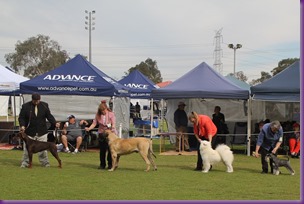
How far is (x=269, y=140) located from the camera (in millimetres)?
10492

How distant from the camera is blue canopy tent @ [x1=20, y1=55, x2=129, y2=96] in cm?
1498

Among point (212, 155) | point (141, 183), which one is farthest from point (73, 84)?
point (141, 183)

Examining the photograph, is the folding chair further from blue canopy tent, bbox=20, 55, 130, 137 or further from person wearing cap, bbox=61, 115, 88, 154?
person wearing cap, bbox=61, 115, 88, 154

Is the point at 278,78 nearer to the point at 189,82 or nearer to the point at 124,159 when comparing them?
the point at 189,82

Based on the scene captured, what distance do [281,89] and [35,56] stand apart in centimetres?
6580

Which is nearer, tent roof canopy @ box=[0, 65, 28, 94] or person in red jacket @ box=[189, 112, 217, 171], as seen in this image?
person in red jacket @ box=[189, 112, 217, 171]

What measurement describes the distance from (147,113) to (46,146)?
24.6 metres

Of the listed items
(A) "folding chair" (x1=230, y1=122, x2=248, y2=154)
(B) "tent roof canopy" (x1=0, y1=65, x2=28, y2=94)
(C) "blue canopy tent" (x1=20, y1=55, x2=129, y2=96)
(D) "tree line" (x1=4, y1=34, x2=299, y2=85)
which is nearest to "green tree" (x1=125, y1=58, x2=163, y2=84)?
(D) "tree line" (x1=4, y1=34, x2=299, y2=85)

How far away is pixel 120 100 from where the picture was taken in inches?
671

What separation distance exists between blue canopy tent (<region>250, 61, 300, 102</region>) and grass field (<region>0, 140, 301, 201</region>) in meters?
2.77

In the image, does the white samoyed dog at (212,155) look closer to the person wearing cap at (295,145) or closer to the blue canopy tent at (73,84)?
the person wearing cap at (295,145)

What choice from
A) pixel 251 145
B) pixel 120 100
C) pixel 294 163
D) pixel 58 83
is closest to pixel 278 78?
pixel 251 145

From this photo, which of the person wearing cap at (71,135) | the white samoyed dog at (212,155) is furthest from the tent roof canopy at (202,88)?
the white samoyed dog at (212,155)

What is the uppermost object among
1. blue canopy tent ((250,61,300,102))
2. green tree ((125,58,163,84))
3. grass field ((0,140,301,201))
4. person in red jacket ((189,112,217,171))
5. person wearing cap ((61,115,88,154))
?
green tree ((125,58,163,84))
